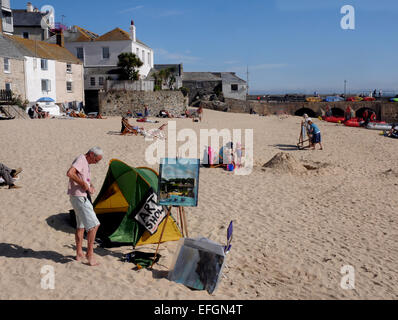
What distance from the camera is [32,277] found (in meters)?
5.26

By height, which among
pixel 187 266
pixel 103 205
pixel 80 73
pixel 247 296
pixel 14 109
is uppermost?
pixel 80 73

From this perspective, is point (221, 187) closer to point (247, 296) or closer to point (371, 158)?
point (247, 296)

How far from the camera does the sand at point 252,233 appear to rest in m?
5.21

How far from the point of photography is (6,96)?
1065 inches

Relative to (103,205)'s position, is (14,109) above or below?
above

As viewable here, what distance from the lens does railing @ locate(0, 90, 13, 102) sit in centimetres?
2661

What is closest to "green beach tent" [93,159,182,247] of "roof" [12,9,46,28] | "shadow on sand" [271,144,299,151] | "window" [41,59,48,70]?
"shadow on sand" [271,144,299,151]

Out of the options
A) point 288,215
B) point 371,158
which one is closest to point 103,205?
point 288,215

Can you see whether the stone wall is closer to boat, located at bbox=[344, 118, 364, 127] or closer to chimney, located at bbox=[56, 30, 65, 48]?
chimney, located at bbox=[56, 30, 65, 48]

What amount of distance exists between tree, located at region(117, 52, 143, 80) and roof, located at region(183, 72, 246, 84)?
20.9 meters

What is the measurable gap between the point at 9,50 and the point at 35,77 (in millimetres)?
3220
